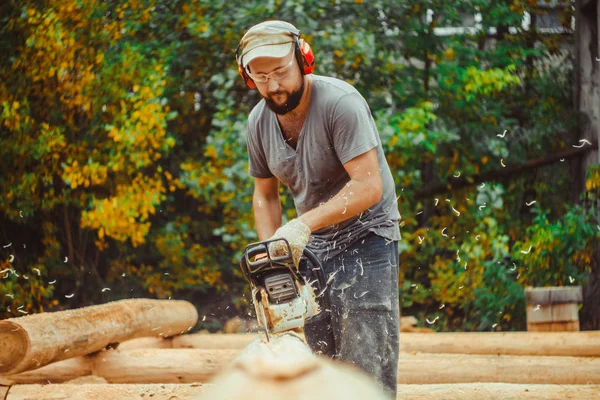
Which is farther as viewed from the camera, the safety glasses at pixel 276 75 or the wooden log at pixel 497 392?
the wooden log at pixel 497 392

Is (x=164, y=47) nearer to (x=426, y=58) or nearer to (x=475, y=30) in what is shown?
(x=426, y=58)

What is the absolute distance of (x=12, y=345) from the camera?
369 centimetres

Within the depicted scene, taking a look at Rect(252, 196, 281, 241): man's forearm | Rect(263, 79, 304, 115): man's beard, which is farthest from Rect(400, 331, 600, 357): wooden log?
Rect(263, 79, 304, 115): man's beard

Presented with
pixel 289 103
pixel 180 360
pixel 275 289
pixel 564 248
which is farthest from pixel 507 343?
pixel 275 289

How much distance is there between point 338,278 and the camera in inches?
104

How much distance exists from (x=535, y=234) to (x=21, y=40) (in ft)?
15.5

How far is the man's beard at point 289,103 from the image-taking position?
2.50 metres

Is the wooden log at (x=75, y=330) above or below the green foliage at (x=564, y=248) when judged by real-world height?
above

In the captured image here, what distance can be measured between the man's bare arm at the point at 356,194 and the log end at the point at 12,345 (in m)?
1.97

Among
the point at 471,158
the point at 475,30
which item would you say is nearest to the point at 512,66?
the point at 475,30

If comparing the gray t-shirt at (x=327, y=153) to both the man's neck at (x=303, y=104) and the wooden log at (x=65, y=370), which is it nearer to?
the man's neck at (x=303, y=104)

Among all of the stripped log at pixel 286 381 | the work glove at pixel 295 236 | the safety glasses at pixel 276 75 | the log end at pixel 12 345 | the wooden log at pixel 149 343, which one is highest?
the safety glasses at pixel 276 75

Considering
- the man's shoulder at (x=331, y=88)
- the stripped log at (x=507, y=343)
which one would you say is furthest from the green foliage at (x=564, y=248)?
the man's shoulder at (x=331, y=88)

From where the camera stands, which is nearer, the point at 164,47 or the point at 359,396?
the point at 359,396
